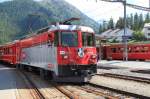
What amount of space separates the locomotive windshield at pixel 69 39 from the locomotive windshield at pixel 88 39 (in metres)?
0.46

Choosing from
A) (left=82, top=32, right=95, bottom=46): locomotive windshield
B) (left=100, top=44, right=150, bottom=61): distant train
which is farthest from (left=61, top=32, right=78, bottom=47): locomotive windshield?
(left=100, top=44, right=150, bottom=61): distant train

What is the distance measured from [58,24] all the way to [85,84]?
3346mm

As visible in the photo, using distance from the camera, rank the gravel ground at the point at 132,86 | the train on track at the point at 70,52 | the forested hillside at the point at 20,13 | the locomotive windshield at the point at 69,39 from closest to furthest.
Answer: the gravel ground at the point at 132,86 → the train on track at the point at 70,52 → the locomotive windshield at the point at 69,39 → the forested hillside at the point at 20,13

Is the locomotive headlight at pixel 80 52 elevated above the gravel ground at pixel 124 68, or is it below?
above

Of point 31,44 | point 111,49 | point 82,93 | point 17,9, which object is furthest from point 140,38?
point 82,93

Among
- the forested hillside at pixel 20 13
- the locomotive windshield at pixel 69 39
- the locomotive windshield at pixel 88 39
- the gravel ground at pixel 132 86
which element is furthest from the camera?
the forested hillside at pixel 20 13

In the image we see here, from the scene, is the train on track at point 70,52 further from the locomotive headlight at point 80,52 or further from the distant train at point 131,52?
the distant train at point 131,52

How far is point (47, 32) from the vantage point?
2206 cm

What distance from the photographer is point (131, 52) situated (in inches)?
2283

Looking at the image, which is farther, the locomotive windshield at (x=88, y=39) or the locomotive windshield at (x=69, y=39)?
the locomotive windshield at (x=88, y=39)

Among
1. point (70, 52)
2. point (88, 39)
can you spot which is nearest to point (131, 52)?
point (88, 39)

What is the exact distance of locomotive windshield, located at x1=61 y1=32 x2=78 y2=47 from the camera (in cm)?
2050

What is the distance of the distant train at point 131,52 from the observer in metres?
55.0

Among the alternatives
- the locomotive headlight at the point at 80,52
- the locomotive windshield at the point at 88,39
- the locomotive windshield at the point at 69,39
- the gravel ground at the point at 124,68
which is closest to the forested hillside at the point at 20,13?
the gravel ground at the point at 124,68
